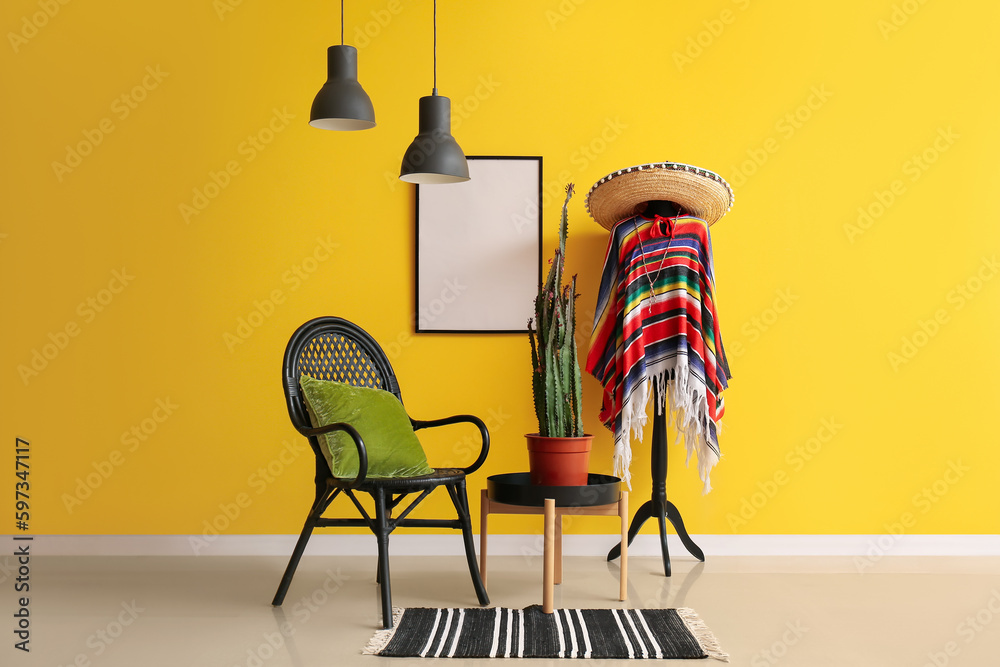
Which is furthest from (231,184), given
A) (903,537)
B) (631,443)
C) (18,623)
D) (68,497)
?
(903,537)

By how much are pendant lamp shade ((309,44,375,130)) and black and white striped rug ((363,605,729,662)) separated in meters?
1.68

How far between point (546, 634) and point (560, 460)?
22.5 inches

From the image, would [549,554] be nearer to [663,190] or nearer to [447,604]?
[447,604]

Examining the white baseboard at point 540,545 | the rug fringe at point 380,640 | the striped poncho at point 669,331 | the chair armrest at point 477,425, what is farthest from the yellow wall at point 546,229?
the rug fringe at point 380,640

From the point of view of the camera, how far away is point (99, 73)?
347 centimetres

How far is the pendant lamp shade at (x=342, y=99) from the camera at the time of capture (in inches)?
105

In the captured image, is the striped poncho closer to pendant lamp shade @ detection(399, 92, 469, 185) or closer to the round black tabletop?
the round black tabletop

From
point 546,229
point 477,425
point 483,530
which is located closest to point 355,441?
point 477,425

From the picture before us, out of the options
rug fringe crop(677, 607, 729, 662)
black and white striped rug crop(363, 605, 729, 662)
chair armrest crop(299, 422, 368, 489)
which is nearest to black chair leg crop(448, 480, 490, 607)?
black and white striped rug crop(363, 605, 729, 662)

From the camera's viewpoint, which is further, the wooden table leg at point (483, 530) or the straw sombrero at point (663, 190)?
the straw sombrero at point (663, 190)

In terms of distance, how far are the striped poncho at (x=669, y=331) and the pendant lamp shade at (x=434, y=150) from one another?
2.62ft

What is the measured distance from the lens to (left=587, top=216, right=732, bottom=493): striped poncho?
305 cm

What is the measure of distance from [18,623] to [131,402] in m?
1.14

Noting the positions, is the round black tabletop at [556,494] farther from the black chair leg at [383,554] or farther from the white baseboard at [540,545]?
the white baseboard at [540,545]
